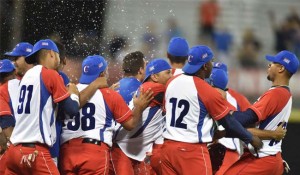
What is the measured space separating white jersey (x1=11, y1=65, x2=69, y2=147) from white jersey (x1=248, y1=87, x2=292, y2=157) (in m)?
2.13

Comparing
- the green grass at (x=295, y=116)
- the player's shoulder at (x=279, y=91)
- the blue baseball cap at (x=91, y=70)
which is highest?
the blue baseball cap at (x=91, y=70)

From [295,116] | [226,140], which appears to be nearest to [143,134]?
A: [226,140]

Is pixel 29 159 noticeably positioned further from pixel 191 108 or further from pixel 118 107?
pixel 191 108

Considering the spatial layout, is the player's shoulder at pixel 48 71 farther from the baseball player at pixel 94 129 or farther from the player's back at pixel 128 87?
the player's back at pixel 128 87

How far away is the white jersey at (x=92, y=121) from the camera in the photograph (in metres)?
9.27

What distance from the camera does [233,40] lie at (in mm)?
18547

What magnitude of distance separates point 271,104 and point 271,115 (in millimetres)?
141

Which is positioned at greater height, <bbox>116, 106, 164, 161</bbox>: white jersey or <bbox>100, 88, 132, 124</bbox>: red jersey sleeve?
<bbox>100, 88, 132, 124</bbox>: red jersey sleeve

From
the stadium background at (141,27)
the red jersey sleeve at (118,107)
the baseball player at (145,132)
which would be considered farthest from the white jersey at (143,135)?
the stadium background at (141,27)

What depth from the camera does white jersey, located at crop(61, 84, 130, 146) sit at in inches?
365

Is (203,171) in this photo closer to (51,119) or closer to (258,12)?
(51,119)

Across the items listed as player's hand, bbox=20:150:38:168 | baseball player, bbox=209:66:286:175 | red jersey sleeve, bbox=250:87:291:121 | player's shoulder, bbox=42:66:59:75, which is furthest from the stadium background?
player's hand, bbox=20:150:38:168

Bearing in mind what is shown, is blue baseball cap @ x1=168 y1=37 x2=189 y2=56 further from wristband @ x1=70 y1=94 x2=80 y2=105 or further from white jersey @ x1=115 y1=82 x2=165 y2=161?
wristband @ x1=70 y1=94 x2=80 y2=105

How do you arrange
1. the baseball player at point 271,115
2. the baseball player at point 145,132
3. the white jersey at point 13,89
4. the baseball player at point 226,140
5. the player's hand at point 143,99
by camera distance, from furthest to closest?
the baseball player at point 226,140 → the baseball player at point 145,132 → the white jersey at point 13,89 → the player's hand at point 143,99 → the baseball player at point 271,115
